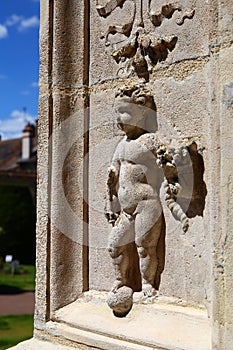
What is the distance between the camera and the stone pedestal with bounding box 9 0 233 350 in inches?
75.2

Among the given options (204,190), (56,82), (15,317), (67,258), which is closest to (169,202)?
(204,190)

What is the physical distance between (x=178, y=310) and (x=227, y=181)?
721 millimetres

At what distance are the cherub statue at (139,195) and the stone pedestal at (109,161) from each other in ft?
0.18

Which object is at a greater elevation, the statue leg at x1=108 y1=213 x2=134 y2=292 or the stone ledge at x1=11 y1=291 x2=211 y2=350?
the statue leg at x1=108 y1=213 x2=134 y2=292

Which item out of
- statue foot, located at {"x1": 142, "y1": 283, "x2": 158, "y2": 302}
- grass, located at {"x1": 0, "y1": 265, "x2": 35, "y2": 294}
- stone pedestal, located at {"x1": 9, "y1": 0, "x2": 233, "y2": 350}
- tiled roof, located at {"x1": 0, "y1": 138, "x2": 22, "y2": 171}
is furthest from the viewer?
tiled roof, located at {"x1": 0, "y1": 138, "x2": 22, "y2": 171}

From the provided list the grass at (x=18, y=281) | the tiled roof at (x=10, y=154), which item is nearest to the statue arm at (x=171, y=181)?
the grass at (x=18, y=281)

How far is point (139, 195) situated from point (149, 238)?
220 millimetres

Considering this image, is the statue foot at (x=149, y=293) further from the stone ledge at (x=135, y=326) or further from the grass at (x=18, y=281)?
the grass at (x=18, y=281)

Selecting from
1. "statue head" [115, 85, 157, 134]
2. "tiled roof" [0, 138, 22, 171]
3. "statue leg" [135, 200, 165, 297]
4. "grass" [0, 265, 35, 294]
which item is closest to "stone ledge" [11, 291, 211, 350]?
"statue leg" [135, 200, 165, 297]

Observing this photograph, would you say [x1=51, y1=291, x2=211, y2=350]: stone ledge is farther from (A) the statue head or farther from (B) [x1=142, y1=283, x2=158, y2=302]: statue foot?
(A) the statue head

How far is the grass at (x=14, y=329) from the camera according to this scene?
6.55 metres

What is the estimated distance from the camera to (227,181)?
184 cm

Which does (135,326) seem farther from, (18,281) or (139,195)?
(18,281)

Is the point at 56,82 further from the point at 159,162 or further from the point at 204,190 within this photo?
the point at 204,190
